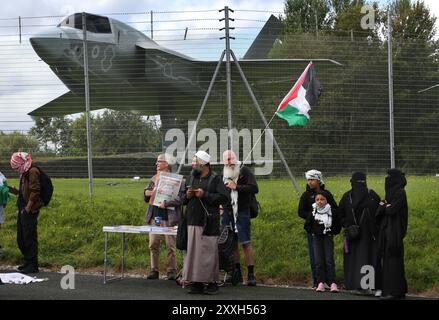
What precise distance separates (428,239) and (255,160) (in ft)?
16.2

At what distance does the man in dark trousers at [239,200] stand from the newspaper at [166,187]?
0.70 metres

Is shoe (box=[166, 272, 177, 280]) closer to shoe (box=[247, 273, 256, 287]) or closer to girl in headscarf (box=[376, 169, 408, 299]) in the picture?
shoe (box=[247, 273, 256, 287])

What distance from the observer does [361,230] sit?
8.07 m

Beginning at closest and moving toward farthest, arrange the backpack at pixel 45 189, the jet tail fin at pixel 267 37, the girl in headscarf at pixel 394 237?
the girl in headscarf at pixel 394 237 < the backpack at pixel 45 189 < the jet tail fin at pixel 267 37

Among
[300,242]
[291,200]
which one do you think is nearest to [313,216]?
[300,242]

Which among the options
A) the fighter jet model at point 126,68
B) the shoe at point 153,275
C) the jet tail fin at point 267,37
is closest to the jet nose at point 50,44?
the fighter jet model at point 126,68

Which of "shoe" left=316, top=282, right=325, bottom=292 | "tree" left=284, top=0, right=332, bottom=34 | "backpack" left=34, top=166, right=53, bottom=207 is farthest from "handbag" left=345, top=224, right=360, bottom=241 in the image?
"tree" left=284, top=0, right=332, bottom=34

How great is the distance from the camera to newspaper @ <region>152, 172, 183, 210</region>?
28.6 feet

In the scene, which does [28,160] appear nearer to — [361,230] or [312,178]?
[312,178]

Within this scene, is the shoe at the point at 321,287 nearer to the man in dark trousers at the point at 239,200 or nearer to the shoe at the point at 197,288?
the man in dark trousers at the point at 239,200

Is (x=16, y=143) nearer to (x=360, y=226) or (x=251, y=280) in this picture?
(x=251, y=280)

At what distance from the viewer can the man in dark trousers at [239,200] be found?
8.64 metres

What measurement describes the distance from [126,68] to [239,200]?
8323 mm

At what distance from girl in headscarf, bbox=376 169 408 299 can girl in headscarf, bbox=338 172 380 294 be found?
25cm
